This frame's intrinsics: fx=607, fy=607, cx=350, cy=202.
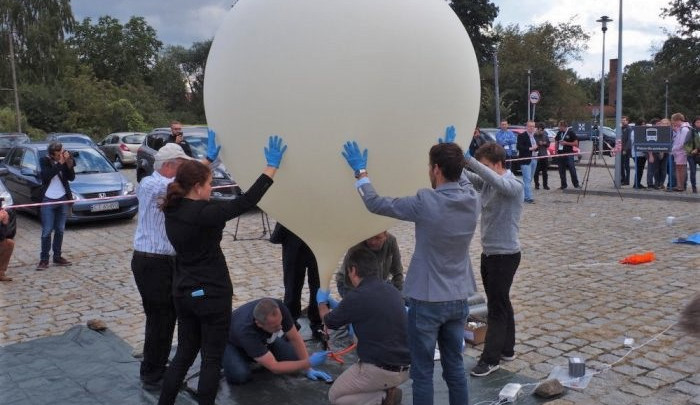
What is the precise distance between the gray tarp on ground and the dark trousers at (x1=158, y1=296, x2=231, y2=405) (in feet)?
1.48

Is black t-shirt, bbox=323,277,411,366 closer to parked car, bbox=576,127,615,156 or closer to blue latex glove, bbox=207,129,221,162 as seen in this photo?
blue latex glove, bbox=207,129,221,162

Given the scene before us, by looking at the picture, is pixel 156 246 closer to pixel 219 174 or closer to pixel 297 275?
pixel 297 275

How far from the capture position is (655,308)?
5.96 m

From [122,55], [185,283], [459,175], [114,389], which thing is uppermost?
[122,55]

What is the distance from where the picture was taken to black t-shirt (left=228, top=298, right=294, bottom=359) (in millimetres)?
4312

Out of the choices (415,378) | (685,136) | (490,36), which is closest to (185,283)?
(415,378)

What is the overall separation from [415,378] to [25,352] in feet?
11.5

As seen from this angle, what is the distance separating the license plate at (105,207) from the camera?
1117 centimetres

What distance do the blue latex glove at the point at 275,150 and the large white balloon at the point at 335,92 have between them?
40 millimetres

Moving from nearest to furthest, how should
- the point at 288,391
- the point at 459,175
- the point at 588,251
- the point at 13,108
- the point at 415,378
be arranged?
the point at 459,175 → the point at 415,378 → the point at 288,391 → the point at 588,251 → the point at 13,108

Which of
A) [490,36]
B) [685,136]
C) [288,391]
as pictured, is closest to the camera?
[288,391]

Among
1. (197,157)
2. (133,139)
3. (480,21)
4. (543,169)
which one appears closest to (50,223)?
(197,157)

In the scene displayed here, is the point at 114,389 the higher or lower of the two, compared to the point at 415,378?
lower

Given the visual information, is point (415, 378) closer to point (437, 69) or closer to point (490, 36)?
point (437, 69)
